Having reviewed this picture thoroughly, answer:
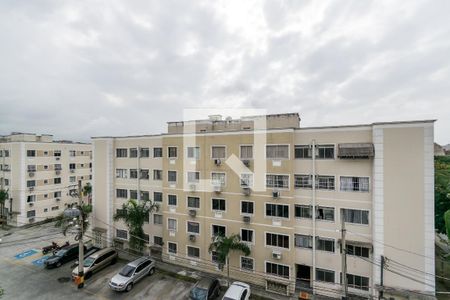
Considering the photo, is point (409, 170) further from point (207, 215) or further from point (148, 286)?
point (148, 286)

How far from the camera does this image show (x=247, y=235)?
1728 cm

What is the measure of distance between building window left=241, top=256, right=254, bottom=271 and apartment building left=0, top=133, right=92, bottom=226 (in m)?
27.7

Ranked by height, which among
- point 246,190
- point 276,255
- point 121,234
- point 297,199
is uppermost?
point 246,190

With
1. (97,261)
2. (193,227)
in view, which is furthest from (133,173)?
(193,227)

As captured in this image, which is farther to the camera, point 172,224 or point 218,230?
point 172,224

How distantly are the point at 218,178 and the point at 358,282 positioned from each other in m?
12.0

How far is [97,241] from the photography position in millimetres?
23156

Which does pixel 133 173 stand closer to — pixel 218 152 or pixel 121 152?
pixel 121 152

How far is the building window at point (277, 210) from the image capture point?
1616cm

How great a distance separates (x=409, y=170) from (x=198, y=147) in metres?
14.6

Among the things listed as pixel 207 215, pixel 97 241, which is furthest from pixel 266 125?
pixel 97 241

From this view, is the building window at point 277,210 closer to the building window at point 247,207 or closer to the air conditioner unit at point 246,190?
the building window at point 247,207

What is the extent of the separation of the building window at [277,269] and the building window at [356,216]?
5631 millimetres

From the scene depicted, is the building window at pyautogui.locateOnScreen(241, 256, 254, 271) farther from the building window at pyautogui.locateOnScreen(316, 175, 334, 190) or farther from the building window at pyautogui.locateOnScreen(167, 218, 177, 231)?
the building window at pyautogui.locateOnScreen(316, 175, 334, 190)
